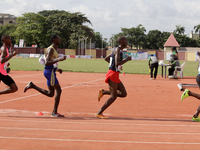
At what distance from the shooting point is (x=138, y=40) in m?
98.3

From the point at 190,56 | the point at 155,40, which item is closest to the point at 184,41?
the point at 155,40

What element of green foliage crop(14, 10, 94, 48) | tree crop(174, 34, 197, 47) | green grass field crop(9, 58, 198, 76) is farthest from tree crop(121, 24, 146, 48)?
green grass field crop(9, 58, 198, 76)

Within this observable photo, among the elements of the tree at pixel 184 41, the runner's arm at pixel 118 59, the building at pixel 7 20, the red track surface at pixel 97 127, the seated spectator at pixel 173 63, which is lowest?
the red track surface at pixel 97 127

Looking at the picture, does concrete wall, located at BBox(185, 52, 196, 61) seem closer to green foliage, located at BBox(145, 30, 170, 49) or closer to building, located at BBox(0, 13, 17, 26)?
green foliage, located at BBox(145, 30, 170, 49)

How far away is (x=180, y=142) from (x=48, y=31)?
81441mm

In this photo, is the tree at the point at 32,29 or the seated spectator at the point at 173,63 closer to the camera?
the seated spectator at the point at 173,63

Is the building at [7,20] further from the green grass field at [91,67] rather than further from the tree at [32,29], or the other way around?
the green grass field at [91,67]

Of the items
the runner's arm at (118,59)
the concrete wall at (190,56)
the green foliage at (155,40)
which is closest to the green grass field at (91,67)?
the runner's arm at (118,59)

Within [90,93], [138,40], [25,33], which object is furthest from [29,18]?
[90,93]

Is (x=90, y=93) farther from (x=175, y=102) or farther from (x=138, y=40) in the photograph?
(x=138, y=40)

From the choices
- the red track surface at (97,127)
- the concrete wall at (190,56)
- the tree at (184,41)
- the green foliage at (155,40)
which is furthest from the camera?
the green foliage at (155,40)

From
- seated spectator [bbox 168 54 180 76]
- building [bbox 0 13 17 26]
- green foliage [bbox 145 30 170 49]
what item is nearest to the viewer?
seated spectator [bbox 168 54 180 76]

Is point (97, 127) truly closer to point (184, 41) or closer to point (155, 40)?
point (184, 41)

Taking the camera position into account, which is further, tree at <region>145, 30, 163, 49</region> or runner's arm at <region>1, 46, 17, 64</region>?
tree at <region>145, 30, 163, 49</region>
